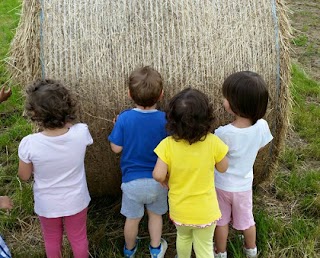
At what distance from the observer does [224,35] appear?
3422 millimetres

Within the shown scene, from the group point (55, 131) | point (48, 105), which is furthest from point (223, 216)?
point (48, 105)

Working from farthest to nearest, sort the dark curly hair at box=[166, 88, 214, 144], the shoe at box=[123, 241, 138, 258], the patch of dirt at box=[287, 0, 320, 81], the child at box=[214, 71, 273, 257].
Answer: the patch of dirt at box=[287, 0, 320, 81] < the shoe at box=[123, 241, 138, 258] < the child at box=[214, 71, 273, 257] < the dark curly hair at box=[166, 88, 214, 144]

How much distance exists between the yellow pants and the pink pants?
617mm

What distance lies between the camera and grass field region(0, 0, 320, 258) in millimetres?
3590

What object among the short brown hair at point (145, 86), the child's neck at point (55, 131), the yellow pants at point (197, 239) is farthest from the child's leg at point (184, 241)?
the child's neck at point (55, 131)

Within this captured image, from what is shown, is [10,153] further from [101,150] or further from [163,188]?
[163,188]

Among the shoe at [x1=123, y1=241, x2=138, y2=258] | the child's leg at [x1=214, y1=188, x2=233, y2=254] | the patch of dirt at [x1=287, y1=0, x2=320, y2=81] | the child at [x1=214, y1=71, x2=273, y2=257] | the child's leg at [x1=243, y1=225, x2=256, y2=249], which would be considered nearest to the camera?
the child at [x1=214, y1=71, x2=273, y2=257]

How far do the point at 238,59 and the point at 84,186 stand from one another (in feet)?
4.37

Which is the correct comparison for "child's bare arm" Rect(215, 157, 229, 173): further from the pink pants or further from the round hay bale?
the pink pants

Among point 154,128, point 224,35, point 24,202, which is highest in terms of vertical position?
point 224,35

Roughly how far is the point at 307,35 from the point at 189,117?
537 cm

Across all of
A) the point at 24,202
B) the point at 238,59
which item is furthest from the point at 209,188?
the point at 24,202

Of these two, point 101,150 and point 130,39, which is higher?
point 130,39

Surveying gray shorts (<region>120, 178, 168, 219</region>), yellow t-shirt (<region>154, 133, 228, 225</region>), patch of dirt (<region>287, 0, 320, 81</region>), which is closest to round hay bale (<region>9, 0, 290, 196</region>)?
gray shorts (<region>120, 178, 168, 219</region>)
